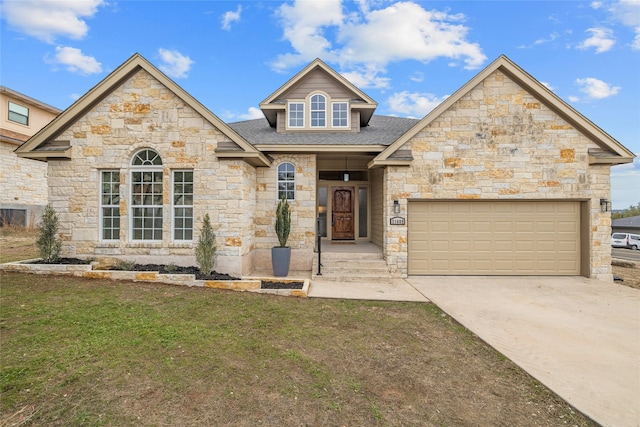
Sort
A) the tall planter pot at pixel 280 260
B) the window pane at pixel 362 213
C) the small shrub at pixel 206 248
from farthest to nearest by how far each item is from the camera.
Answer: the window pane at pixel 362 213
the tall planter pot at pixel 280 260
the small shrub at pixel 206 248

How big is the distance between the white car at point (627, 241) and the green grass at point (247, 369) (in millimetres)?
34124

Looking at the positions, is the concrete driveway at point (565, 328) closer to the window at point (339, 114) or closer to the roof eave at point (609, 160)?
the roof eave at point (609, 160)

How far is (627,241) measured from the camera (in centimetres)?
2792

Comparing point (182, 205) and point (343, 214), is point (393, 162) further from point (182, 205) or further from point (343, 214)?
point (182, 205)

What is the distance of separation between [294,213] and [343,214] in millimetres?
3352

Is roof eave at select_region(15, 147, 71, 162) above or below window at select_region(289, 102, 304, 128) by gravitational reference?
below

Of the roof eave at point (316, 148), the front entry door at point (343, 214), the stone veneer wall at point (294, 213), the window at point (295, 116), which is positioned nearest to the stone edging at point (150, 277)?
the stone veneer wall at point (294, 213)

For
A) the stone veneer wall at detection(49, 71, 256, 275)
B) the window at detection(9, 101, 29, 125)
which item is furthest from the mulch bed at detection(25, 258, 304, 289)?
the window at detection(9, 101, 29, 125)

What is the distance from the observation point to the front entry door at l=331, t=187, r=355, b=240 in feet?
41.6

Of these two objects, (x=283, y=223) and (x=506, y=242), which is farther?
(x=506, y=242)

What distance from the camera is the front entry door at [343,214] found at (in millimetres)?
12688

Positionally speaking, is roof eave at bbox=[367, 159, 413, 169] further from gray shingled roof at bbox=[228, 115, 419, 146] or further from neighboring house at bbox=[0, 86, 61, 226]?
neighboring house at bbox=[0, 86, 61, 226]

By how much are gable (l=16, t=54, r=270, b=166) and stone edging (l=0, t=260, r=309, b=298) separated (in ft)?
10.1

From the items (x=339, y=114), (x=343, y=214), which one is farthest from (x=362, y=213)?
(x=339, y=114)
